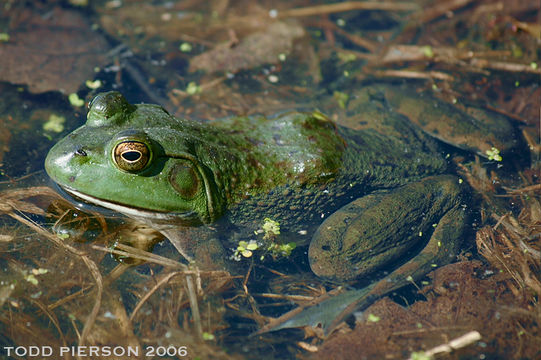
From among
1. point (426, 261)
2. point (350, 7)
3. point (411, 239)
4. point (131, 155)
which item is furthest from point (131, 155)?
point (350, 7)

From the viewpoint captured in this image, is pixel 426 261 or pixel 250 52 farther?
pixel 250 52

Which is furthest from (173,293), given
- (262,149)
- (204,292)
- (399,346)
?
(399,346)

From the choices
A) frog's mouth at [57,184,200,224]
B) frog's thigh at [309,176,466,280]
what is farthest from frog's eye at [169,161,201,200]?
frog's thigh at [309,176,466,280]

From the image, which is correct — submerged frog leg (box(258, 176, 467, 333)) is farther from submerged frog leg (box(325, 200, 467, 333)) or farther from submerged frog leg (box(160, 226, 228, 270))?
submerged frog leg (box(160, 226, 228, 270))

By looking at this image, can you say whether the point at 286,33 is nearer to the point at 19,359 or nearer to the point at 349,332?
the point at 349,332

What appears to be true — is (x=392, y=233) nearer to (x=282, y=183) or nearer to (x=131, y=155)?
(x=282, y=183)
